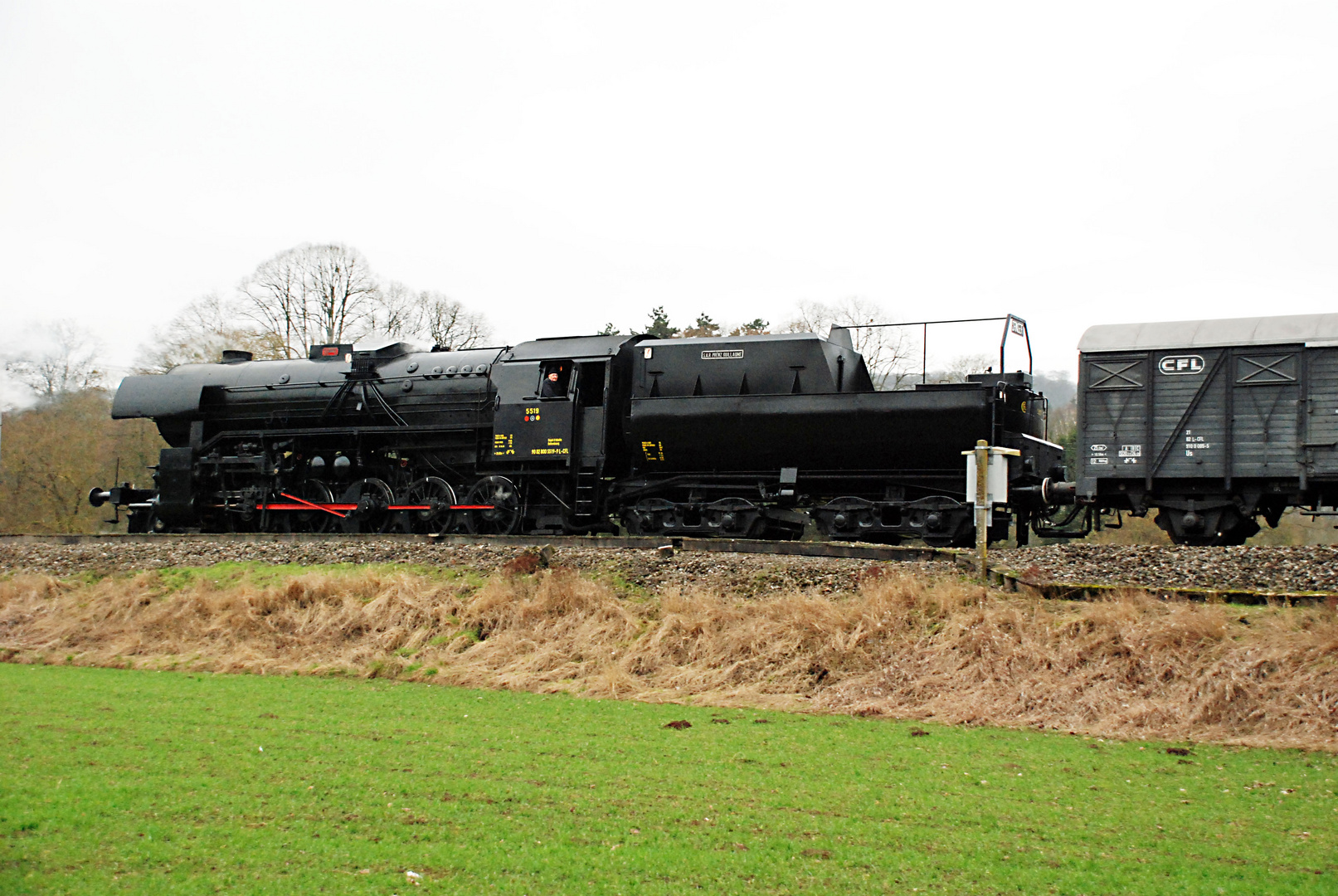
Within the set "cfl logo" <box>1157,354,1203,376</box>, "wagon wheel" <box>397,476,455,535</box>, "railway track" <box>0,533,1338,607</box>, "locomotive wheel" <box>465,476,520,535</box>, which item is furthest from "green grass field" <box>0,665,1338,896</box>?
"wagon wheel" <box>397,476,455,535</box>

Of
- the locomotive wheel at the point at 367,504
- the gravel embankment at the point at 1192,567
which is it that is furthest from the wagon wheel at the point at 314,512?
the gravel embankment at the point at 1192,567

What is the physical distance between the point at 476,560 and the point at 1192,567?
379 inches

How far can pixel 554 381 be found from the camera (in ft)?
58.2

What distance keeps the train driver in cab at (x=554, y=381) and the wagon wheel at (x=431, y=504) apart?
2.83m

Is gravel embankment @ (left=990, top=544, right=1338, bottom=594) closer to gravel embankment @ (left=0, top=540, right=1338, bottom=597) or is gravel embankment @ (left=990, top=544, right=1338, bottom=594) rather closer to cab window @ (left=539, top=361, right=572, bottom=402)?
gravel embankment @ (left=0, top=540, right=1338, bottom=597)

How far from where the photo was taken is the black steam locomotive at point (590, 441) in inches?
611

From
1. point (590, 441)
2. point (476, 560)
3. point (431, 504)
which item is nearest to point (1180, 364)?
point (590, 441)

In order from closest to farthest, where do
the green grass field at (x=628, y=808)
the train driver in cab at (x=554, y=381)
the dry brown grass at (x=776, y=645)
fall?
the green grass field at (x=628, y=808), the dry brown grass at (x=776, y=645), the train driver in cab at (x=554, y=381)

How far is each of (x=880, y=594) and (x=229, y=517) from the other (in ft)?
49.9

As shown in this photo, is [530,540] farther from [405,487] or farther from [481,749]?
[481,749]

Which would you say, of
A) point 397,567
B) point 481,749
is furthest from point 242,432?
point 481,749

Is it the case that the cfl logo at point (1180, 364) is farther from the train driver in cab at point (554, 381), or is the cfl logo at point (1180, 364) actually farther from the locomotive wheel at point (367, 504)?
the locomotive wheel at point (367, 504)

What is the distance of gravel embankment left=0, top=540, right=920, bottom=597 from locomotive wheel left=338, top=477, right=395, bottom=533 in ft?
7.63

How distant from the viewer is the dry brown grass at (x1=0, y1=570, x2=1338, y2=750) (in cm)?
885
